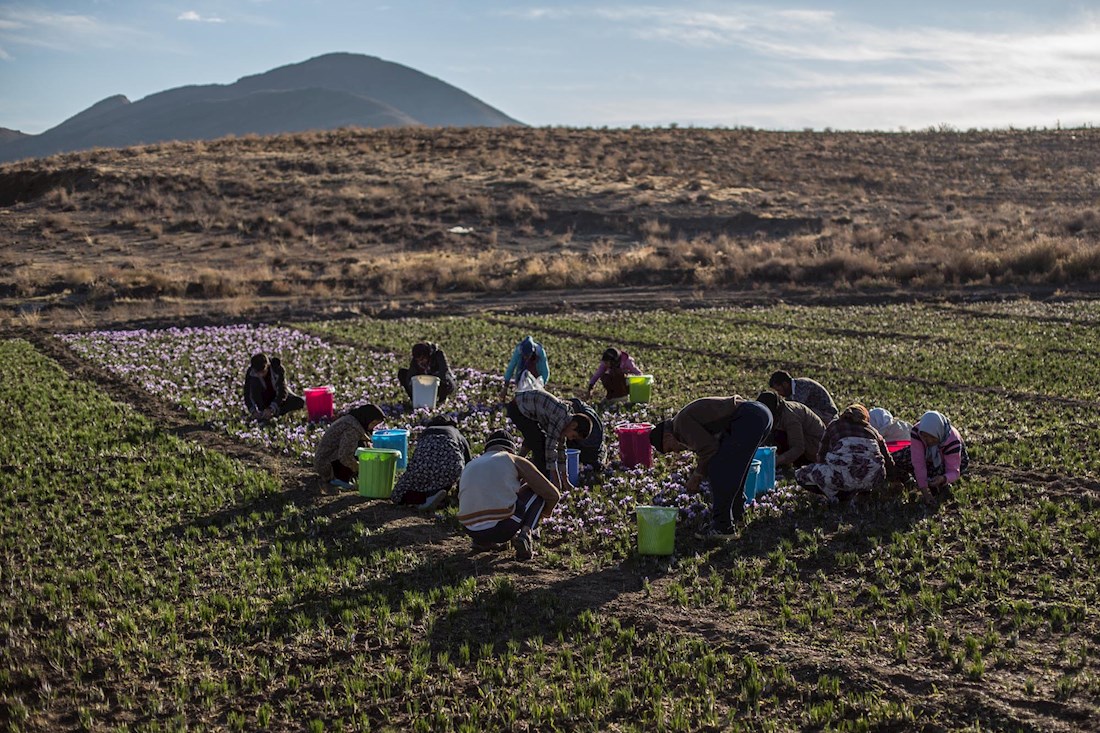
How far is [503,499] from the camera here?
392 inches

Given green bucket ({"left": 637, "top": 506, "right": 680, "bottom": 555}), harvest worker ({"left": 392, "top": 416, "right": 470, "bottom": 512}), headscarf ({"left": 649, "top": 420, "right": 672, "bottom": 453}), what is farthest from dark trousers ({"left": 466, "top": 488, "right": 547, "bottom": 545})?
harvest worker ({"left": 392, "top": 416, "right": 470, "bottom": 512})

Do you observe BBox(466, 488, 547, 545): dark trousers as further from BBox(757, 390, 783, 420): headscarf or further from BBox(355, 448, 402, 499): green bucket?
BBox(757, 390, 783, 420): headscarf

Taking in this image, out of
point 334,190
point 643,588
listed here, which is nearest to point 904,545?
point 643,588

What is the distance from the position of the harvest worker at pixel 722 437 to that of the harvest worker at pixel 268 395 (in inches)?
309

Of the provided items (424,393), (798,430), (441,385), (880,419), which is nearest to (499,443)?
(798,430)

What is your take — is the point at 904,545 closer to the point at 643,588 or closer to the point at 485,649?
the point at 643,588

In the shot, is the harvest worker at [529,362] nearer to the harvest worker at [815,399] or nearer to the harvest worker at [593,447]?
the harvest worker at [593,447]

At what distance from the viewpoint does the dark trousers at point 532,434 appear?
11.4 metres

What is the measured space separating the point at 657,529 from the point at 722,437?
1.13 m

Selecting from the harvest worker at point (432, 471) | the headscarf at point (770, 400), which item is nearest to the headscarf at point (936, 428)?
the headscarf at point (770, 400)

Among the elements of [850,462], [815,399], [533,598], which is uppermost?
[815,399]

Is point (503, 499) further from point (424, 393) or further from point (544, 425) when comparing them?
point (424, 393)

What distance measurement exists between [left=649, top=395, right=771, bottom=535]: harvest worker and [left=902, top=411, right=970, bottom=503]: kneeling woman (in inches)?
72.8

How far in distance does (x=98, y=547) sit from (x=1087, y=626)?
865cm
